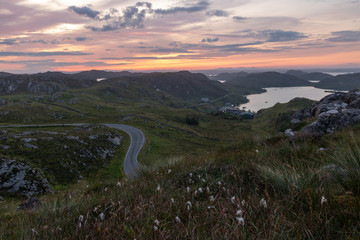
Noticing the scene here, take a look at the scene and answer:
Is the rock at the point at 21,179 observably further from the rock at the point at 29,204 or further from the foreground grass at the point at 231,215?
the foreground grass at the point at 231,215

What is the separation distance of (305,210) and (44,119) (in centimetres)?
13187

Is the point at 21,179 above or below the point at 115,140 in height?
above

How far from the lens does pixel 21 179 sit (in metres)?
28.6

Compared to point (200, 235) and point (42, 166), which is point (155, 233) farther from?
point (42, 166)

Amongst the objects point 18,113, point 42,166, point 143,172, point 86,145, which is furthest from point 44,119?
point 143,172

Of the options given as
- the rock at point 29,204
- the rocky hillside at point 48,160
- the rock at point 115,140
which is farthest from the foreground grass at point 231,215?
the rock at point 115,140

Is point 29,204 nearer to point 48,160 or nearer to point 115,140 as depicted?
point 48,160

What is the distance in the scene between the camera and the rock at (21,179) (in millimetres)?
27094

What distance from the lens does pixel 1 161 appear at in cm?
2919

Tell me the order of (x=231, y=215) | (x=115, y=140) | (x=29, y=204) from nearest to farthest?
1. (x=231, y=215)
2. (x=29, y=204)
3. (x=115, y=140)

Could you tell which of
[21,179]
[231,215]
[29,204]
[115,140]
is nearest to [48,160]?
[21,179]

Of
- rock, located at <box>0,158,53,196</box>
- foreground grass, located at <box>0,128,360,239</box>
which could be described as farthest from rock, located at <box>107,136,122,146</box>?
foreground grass, located at <box>0,128,360,239</box>

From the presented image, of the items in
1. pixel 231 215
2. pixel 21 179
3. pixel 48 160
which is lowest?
pixel 48 160

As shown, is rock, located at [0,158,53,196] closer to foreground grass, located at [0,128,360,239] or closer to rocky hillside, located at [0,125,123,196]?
rocky hillside, located at [0,125,123,196]
